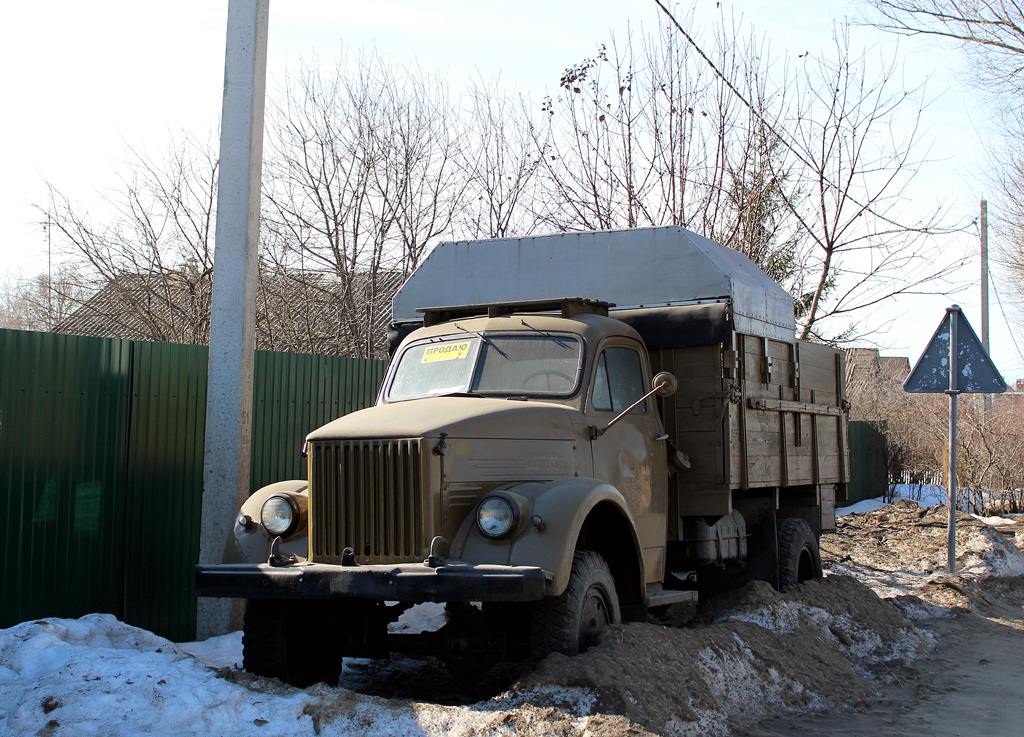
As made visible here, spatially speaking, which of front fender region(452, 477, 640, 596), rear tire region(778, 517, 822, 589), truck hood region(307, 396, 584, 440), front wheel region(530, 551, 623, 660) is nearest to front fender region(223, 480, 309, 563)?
truck hood region(307, 396, 584, 440)

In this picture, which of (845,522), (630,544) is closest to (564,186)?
(845,522)

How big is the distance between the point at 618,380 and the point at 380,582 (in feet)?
8.13

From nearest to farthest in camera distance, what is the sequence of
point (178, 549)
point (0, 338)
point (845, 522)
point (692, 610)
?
point (0, 338)
point (178, 549)
point (692, 610)
point (845, 522)

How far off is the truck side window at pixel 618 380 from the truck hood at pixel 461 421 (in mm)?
395

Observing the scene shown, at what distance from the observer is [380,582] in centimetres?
489

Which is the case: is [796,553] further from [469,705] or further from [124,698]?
[124,698]

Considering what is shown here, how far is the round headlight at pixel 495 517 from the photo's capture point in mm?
5051

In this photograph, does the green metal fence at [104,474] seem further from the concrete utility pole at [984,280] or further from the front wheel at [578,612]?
the concrete utility pole at [984,280]

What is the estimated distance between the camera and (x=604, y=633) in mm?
5395

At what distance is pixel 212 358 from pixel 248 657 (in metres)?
2.40

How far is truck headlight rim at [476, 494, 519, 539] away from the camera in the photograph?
5.05 metres

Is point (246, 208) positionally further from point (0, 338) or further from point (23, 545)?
point (23, 545)

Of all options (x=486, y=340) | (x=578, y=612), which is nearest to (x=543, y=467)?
(x=578, y=612)

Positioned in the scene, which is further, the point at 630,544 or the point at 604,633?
the point at 630,544
